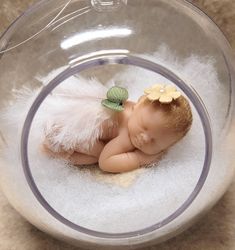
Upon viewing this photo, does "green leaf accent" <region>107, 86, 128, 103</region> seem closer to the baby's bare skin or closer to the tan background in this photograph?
the baby's bare skin

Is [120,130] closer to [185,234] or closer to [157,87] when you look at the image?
[157,87]

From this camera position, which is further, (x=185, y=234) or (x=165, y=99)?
(x=185, y=234)

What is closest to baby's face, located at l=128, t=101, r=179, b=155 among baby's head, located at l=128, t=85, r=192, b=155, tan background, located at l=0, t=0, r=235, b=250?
baby's head, located at l=128, t=85, r=192, b=155

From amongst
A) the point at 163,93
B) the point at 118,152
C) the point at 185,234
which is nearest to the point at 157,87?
the point at 163,93

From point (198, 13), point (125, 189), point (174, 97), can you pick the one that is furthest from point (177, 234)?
point (198, 13)

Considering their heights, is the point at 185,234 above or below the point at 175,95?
below

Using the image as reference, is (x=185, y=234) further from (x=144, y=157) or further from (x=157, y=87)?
(x=157, y=87)
